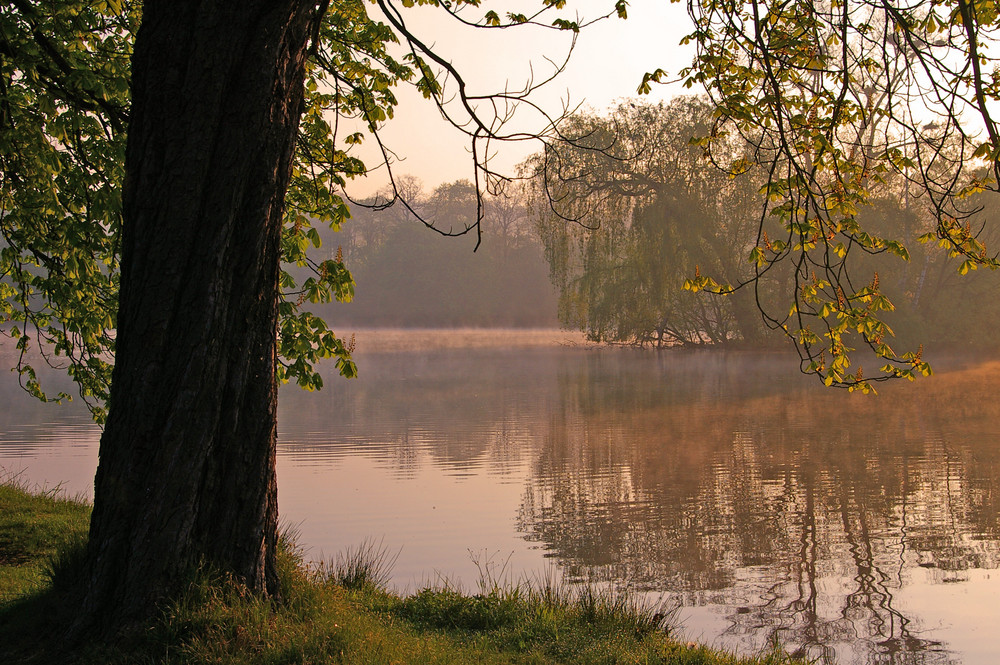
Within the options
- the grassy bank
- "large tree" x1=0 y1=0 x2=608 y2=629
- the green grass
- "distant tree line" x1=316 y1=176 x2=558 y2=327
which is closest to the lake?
the grassy bank

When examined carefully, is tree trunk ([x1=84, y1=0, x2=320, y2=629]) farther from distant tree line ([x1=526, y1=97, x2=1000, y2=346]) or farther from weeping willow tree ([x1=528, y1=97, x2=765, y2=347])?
weeping willow tree ([x1=528, y1=97, x2=765, y2=347])

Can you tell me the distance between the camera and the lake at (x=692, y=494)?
6.00m

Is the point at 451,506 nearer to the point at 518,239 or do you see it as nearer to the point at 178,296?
the point at 178,296

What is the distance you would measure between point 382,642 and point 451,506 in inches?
219

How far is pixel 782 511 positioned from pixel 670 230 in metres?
18.4

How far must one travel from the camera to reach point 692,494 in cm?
955

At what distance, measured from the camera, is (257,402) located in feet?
12.0

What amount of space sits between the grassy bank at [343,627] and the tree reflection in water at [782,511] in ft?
3.86

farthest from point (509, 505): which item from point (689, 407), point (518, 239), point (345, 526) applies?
point (518, 239)

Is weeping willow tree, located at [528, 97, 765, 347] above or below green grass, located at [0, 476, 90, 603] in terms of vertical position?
above

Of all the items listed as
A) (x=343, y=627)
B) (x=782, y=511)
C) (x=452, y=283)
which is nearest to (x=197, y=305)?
(x=343, y=627)

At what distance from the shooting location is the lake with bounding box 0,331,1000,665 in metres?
6.00

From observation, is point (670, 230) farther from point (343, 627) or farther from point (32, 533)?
point (343, 627)

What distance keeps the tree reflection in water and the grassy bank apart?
1.18 m
